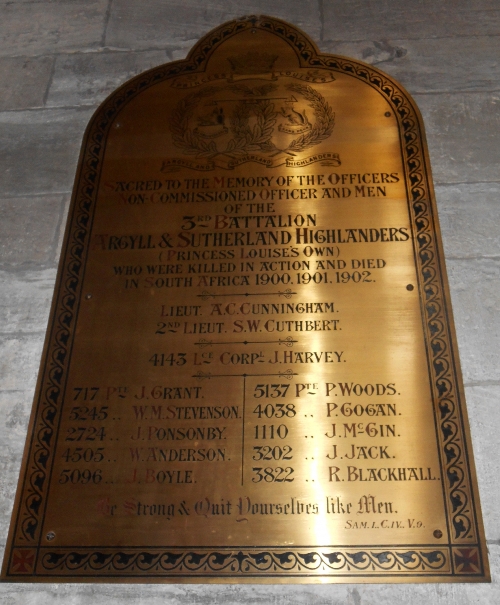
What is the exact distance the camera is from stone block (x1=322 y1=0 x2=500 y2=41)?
13.8ft

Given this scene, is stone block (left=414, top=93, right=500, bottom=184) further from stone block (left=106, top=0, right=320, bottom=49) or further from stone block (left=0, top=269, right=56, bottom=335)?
stone block (left=0, top=269, right=56, bottom=335)

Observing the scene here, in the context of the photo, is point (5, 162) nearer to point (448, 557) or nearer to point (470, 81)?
point (470, 81)

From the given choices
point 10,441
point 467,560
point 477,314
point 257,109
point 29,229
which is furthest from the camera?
point 257,109

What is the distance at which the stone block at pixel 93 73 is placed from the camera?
4148 millimetres

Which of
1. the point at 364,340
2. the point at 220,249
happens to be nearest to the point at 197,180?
the point at 220,249

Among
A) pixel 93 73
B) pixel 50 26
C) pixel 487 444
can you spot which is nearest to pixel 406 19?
pixel 93 73

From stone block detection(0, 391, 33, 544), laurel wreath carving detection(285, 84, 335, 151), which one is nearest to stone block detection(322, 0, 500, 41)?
laurel wreath carving detection(285, 84, 335, 151)

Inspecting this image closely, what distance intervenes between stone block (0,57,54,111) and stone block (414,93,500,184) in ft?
6.90

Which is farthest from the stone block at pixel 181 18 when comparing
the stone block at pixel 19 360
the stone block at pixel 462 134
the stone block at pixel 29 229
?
the stone block at pixel 19 360

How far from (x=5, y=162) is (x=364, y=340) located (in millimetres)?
2162

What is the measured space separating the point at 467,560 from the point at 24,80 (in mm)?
3427

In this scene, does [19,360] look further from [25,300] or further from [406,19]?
[406,19]

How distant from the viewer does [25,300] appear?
11.4 ft

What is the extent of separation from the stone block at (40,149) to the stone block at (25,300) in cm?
52
